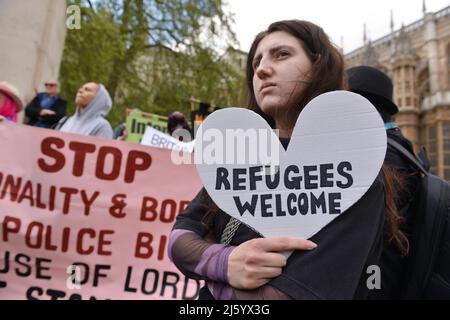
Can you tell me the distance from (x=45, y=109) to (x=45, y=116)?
0.16m

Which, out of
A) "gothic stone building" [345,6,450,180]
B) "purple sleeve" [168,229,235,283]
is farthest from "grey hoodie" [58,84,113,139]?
"gothic stone building" [345,6,450,180]

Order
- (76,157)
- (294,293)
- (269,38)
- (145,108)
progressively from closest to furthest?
(294,293)
(269,38)
(76,157)
(145,108)

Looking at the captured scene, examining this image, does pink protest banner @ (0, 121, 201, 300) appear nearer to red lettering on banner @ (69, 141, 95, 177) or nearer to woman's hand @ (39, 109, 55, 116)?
red lettering on banner @ (69, 141, 95, 177)

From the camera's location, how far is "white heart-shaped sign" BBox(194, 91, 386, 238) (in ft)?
3.01

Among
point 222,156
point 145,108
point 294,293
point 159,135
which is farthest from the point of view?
point 145,108

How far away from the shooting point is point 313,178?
0.95m

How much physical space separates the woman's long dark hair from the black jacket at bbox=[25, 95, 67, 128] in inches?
146

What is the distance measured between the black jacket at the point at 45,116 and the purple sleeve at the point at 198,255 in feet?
12.2

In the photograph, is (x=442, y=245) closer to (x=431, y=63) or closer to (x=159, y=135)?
(x=159, y=135)

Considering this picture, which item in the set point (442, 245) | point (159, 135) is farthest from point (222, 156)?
point (159, 135)

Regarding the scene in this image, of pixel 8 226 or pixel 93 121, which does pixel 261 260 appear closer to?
pixel 8 226

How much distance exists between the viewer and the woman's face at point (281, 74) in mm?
1084

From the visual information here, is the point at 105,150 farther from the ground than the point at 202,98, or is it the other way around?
the point at 202,98
